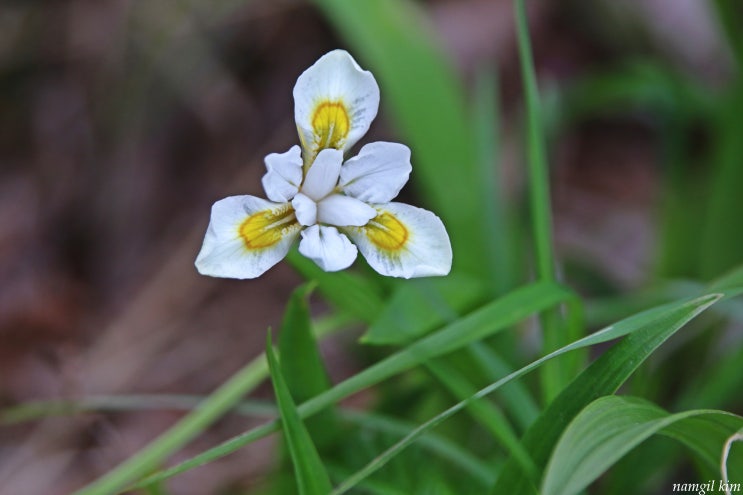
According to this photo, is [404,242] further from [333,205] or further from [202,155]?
[202,155]

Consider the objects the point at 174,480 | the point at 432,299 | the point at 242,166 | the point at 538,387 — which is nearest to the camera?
the point at 432,299

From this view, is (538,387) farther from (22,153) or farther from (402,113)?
(22,153)

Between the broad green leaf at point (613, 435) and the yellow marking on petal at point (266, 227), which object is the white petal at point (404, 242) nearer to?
the yellow marking on petal at point (266, 227)

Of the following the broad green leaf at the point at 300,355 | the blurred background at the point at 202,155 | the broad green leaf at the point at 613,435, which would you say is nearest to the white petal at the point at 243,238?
the broad green leaf at the point at 300,355

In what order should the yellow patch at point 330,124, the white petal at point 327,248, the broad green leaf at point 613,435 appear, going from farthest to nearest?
the yellow patch at point 330,124
the white petal at point 327,248
the broad green leaf at point 613,435

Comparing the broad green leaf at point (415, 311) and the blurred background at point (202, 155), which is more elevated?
the blurred background at point (202, 155)

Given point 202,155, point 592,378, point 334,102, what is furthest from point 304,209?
point 202,155

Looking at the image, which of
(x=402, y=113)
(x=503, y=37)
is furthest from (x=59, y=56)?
(x=503, y=37)

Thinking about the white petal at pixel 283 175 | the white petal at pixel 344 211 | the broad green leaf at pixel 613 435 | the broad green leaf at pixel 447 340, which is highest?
the white petal at pixel 283 175
